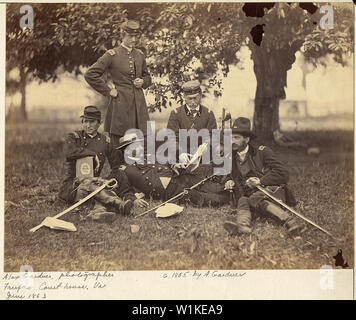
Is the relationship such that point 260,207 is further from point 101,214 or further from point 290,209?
point 101,214

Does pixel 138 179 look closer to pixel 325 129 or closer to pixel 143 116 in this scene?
pixel 143 116

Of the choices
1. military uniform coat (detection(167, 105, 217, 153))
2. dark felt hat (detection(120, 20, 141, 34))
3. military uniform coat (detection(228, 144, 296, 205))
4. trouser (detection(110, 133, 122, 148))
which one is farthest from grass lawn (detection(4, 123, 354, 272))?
dark felt hat (detection(120, 20, 141, 34))

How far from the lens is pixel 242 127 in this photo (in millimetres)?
6223

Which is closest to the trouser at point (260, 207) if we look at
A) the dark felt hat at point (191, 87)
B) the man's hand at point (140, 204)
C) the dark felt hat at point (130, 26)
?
the man's hand at point (140, 204)

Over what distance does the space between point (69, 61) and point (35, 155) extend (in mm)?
1277

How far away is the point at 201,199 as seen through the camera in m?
6.15

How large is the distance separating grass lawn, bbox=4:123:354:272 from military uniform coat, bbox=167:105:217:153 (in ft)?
3.16

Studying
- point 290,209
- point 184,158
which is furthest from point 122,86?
point 290,209

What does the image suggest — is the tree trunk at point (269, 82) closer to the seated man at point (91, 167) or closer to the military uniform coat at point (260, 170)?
the military uniform coat at point (260, 170)

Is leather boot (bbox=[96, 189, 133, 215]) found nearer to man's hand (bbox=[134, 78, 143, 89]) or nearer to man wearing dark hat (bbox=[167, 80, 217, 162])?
man wearing dark hat (bbox=[167, 80, 217, 162])

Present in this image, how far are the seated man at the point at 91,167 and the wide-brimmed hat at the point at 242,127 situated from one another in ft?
4.98
